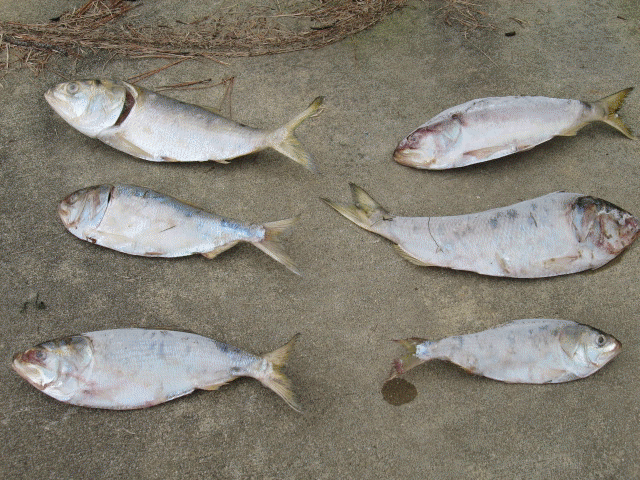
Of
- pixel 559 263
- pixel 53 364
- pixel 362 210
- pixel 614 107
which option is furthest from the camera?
pixel 614 107

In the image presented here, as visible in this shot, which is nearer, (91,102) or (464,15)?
(91,102)

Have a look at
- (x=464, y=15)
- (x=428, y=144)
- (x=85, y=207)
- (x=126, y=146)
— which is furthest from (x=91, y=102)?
(x=464, y=15)

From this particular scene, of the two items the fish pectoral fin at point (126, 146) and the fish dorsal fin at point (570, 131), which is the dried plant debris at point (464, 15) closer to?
the fish dorsal fin at point (570, 131)

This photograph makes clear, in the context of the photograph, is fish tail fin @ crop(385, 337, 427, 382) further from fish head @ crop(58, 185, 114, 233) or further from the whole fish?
fish head @ crop(58, 185, 114, 233)

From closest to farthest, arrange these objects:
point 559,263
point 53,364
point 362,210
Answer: point 53,364 < point 559,263 < point 362,210

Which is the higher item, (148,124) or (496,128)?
(496,128)

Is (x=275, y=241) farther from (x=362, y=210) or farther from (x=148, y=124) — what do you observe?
(x=148, y=124)
